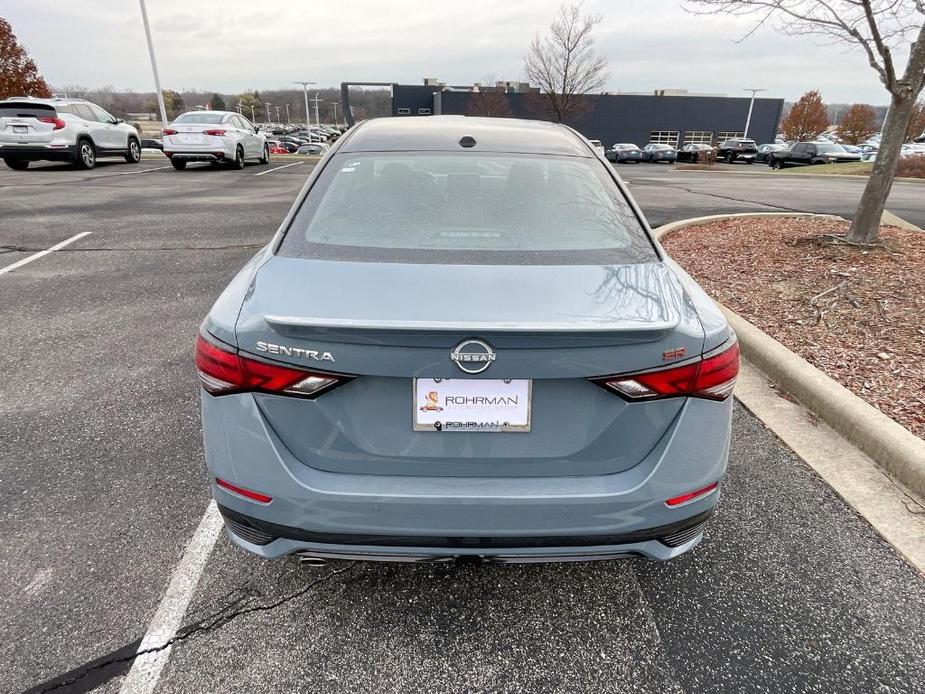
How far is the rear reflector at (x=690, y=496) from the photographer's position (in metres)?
1.80

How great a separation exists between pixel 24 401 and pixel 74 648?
2320 millimetres

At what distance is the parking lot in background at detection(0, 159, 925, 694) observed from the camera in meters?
1.91

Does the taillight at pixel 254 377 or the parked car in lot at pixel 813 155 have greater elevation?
the taillight at pixel 254 377

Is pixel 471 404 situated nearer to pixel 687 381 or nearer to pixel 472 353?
pixel 472 353

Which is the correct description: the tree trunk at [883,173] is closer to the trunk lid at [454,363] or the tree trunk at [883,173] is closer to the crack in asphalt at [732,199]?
the crack in asphalt at [732,199]

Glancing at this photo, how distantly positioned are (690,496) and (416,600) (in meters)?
1.07

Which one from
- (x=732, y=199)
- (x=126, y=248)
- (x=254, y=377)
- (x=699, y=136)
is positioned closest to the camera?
(x=254, y=377)

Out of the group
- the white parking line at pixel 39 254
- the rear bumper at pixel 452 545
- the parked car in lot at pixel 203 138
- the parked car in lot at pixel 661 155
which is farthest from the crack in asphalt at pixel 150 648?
the parked car in lot at pixel 661 155

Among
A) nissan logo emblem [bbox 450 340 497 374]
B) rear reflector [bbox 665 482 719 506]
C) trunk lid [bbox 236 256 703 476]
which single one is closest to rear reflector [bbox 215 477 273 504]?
trunk lid [bbox 236 256 703 476]

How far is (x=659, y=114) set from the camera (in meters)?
60.2

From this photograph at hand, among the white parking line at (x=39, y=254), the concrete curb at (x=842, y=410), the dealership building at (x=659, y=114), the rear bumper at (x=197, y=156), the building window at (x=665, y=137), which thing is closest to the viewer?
the concrete curb at (x=842, y=410)

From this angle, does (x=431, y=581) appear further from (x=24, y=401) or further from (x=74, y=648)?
(x=24, y=401)

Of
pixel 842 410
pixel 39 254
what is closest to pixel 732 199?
pixel 842 410

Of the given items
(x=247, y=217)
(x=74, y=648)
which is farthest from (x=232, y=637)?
(x=247, y=217)
